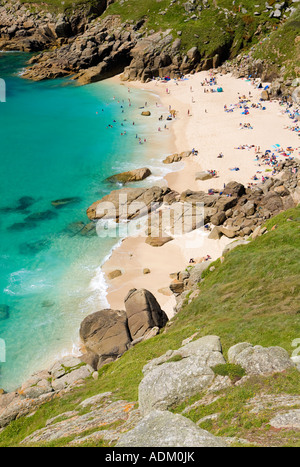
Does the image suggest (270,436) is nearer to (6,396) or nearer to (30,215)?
(6,396)

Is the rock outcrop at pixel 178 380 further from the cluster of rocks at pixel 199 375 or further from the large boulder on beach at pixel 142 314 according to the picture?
the large boulder on beach at pixel 142 314

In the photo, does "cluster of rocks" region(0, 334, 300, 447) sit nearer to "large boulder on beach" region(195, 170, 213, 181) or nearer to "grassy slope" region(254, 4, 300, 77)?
"large boulder on beach" region(195, 170, 213, 181)

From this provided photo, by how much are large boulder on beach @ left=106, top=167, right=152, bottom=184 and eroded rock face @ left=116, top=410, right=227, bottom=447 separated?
4697 centimetres

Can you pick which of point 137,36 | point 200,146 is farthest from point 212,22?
point 200,146

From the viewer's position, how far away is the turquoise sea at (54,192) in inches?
1473

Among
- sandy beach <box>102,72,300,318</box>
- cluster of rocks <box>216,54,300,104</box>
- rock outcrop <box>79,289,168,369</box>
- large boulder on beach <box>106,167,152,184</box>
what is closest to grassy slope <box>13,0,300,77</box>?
cluster of rocks <box>216,54,300,104</box>

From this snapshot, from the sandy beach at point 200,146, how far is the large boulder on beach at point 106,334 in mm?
4158

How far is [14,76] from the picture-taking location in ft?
361

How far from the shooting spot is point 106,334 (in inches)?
1310

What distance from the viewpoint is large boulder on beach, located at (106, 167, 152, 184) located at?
192 ft

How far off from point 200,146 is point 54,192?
28.1 m

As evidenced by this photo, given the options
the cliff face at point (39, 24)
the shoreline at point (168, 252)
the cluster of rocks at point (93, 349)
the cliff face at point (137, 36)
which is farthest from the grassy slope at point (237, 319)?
the cliff face at point (39, 24)

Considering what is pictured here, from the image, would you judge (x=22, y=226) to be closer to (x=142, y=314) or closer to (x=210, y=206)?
(x=142, y=314)

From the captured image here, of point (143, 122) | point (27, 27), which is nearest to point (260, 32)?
point (143, 122)
